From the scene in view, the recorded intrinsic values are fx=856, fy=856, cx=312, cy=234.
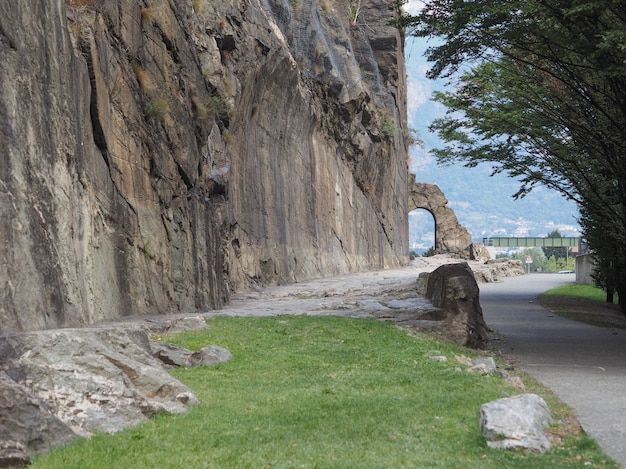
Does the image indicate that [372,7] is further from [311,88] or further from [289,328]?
[289,328]

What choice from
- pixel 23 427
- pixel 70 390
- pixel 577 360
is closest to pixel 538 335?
pixel 577 360

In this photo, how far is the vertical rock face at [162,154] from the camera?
12.4m

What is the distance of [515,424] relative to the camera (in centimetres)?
735

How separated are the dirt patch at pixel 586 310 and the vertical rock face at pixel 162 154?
32.7 feet

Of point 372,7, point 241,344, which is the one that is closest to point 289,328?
point 241,344

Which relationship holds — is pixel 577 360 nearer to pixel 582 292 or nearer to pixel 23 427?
pixel 23 427

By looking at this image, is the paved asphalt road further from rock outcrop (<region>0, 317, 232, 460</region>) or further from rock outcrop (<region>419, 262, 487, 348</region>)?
rock outcrop (<region>0, 317, 232, 460</region>)

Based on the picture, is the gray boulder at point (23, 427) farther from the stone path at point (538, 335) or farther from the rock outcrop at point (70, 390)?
the stone path at point (538, 335)

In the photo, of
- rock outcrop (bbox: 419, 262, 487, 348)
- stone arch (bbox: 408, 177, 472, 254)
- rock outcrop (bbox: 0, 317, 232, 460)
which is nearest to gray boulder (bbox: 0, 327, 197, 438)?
rock outcrop (bbox: 0, 317, 232, 460)

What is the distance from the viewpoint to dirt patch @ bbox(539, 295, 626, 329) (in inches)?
949

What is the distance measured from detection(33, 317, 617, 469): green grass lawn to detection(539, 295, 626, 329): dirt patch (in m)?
12.8

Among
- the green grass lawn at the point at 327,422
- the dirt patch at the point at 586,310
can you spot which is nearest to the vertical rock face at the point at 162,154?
the green grass lawn at the point at 327,422

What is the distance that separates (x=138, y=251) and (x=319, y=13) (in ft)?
90.2

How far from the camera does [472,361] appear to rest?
1345 centimetres
